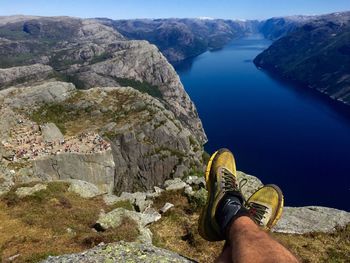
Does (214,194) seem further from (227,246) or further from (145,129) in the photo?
(145,129)

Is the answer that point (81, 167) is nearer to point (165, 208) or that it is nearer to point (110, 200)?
point (110, 200)

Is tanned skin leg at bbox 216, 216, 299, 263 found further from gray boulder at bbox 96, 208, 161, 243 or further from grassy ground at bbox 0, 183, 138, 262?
gray boulder at bbox 96, 208, 161, 243

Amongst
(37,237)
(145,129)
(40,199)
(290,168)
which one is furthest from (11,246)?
(290,168)

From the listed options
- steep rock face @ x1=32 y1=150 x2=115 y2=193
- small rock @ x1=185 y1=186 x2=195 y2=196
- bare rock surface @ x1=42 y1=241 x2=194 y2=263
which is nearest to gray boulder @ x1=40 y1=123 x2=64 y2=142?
steep rock face @ x1=32 y1=150 x2=115 y2=193

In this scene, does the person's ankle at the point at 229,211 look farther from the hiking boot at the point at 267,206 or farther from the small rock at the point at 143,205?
the small rock at the point at 143,205

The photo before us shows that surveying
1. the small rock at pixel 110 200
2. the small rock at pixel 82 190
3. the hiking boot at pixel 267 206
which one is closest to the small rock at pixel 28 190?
the small rock at pixel 82 190

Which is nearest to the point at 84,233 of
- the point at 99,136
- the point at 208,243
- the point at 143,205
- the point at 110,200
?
the point at 208,243

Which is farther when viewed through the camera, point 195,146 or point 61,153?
point 195,146
